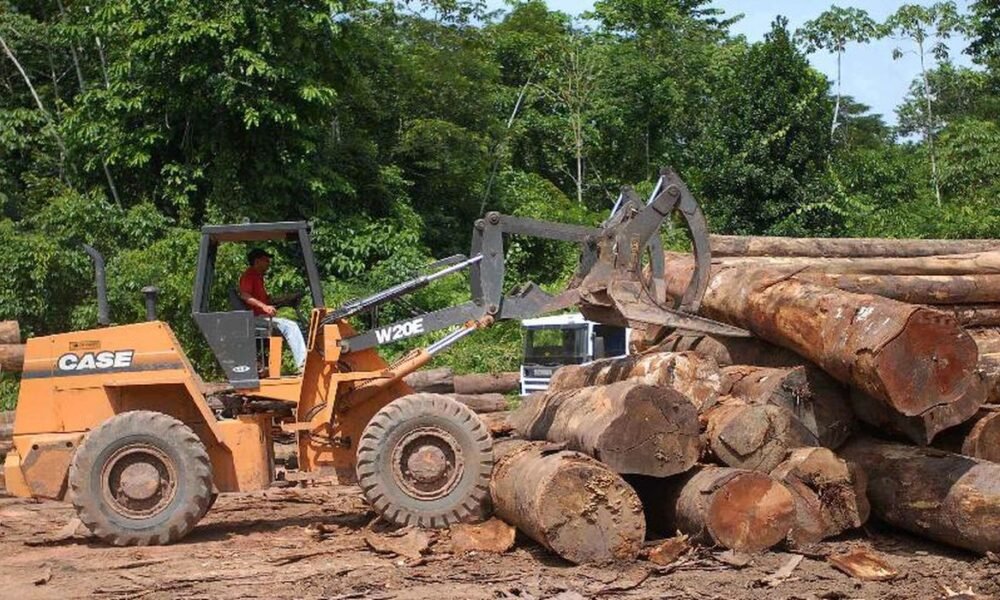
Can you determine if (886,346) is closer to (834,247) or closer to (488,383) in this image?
(834,247)

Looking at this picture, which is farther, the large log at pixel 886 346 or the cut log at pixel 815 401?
the cut log at pixel 815 401

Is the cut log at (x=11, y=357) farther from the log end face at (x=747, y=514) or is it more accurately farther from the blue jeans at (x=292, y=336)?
A: the log end face at (x=747, y=514)

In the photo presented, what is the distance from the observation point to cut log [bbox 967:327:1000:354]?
10.5 meters

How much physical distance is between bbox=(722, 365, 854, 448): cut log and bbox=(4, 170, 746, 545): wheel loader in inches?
38.8

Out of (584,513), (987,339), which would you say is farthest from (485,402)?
(584,513)

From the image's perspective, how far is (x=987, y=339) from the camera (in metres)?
11.0

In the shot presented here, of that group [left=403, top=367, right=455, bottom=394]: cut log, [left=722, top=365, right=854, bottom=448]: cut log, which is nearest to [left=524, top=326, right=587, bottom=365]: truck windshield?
[left=403, top=367, right=455, bottom=394]: cut log

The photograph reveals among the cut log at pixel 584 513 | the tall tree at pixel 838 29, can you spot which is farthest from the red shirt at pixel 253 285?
the tall tree at pixel 838 29

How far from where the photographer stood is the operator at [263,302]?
11.3 m

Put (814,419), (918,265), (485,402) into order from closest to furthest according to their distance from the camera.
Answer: (814,419), (918,265), (485,402)

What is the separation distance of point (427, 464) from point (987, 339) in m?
4.81

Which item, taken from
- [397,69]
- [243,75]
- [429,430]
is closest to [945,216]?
[397,69]

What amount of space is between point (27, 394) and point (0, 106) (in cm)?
1794

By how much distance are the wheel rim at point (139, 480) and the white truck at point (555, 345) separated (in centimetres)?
1052
